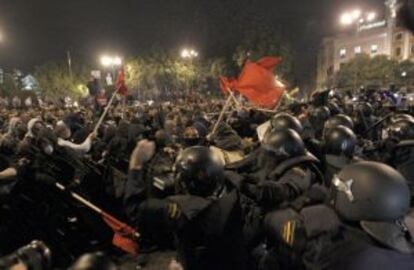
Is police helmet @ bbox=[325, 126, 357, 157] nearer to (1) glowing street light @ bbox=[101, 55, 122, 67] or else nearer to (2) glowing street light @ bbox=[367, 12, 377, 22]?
(1) glowing street light @ bbox=[101, 55, 122, 67]

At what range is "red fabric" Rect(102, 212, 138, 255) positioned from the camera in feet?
23.1

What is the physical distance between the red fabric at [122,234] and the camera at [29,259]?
4.60 meters

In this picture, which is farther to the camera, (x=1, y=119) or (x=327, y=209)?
(x=1, y=119)

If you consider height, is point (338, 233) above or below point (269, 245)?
above

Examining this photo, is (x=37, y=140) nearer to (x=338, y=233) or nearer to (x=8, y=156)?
(x=8, y=156)

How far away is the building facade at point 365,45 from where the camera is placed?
3585 inches

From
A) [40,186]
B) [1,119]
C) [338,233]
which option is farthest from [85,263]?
[1,119]

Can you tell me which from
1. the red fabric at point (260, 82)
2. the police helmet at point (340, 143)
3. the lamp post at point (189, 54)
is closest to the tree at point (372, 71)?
the lamp post at point (189, 54)

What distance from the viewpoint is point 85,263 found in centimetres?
212

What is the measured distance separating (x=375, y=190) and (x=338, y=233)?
1.07 ft

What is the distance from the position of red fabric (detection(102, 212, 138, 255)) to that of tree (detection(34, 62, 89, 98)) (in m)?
59.7

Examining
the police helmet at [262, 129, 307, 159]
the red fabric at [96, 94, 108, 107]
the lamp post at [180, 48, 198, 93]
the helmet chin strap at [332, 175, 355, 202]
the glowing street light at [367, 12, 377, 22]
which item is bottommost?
the red fabric at [96, 94, 108, 107]

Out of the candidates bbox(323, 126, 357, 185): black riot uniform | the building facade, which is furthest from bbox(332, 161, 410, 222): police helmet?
the building facade

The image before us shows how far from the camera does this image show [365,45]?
100438 millimetres
